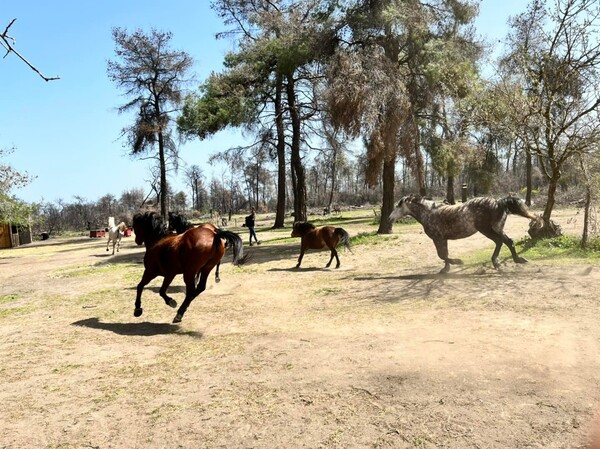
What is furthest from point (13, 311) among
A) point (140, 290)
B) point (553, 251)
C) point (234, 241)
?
point (553, 251)

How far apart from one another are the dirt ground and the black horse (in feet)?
3.68

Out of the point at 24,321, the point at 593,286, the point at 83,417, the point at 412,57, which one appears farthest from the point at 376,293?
the point at 412,57

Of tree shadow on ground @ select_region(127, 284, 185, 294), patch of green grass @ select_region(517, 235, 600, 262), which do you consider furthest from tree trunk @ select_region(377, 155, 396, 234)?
tree shadow on ground @ select_region(127, 284, 185, 294)

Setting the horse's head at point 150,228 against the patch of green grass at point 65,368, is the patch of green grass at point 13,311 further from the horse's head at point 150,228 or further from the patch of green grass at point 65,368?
the patch of green grass at point 65,368

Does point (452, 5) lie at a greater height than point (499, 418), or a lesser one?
greater

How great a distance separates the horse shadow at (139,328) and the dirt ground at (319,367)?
0.05 m

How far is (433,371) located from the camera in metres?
4.50

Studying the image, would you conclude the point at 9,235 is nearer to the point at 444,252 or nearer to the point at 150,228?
the point at 150,228

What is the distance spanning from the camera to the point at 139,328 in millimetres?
6883

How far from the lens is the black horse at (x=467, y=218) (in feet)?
32.5

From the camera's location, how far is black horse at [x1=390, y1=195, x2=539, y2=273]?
9.91m

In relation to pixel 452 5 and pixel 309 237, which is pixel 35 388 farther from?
pixel 452 5

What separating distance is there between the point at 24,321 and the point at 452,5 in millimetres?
18385

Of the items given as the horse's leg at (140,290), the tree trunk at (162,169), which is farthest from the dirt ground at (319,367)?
the tree trunk at (162,169)
